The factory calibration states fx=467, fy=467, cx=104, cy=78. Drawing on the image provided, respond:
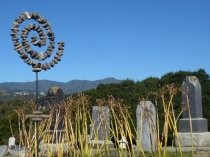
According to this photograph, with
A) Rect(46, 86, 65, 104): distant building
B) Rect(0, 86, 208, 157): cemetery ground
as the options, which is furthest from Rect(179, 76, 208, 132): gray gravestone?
Rect(0, 86, 208, 157): cemetery ground

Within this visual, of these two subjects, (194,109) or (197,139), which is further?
(194,109)

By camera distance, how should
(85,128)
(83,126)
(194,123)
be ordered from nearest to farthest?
(83,126) < (85,128) < (194,123)

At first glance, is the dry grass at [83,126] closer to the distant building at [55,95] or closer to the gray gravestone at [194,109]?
the gray gravestone at [194,109]

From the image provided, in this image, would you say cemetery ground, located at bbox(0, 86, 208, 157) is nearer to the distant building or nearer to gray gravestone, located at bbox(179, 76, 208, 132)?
gray gravestone, located at bbox(179, 76, 208, 132)

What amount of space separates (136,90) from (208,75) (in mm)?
4314

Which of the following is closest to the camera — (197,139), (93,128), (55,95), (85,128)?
(85,128)

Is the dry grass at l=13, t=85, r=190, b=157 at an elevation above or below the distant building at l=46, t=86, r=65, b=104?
below

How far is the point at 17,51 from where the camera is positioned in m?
6.42

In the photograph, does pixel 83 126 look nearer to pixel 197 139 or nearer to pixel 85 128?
pixel 85 128

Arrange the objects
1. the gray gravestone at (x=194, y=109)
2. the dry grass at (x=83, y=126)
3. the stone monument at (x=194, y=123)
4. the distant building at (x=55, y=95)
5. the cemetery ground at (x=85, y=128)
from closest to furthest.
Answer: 1. the dry grass at (x=83, y=126)
2. the cemetery ground at (x=85, y=128)
3. the stone monument at (x=194, y=123)
4. the gray gravestone at (x=194, y=109)
5. the distant building at (x=55, y=95)

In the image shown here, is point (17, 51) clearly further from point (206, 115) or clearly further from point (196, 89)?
point (206, 115)

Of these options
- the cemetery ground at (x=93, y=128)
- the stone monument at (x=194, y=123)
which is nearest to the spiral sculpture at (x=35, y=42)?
the cemetery ground at (x=93, y=128)

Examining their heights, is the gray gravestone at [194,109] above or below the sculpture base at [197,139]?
above

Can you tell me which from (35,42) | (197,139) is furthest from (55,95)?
(35,42)
